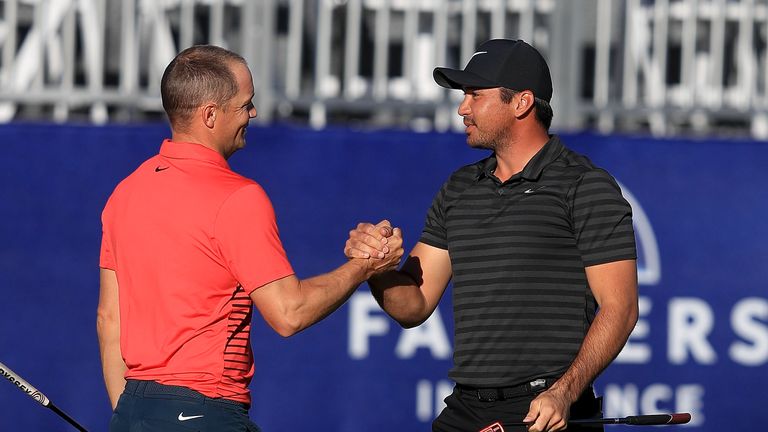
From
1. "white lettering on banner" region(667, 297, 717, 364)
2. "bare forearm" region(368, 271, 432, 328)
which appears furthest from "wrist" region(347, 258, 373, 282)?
"white lettering on banner" region(667, 297, 717, 364)

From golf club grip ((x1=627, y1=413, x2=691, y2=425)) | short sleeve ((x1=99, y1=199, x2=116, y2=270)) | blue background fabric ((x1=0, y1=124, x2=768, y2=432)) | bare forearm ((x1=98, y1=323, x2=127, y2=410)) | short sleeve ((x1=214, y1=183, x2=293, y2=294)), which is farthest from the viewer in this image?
blue background fabric ((x1=0, y1=124, x2=768, y2=432))

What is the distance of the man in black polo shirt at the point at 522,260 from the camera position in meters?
4.20

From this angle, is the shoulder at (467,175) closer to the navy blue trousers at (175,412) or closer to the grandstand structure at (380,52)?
the navy blue trousers at (175,412)

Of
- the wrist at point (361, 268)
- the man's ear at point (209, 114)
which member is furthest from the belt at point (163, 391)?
the man's ear at point (209, 114)

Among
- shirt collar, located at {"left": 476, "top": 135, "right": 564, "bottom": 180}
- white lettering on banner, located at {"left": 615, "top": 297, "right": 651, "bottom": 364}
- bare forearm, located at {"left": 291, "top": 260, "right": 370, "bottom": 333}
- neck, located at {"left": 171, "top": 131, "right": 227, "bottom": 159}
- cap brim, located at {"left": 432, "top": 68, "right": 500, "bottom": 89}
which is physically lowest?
white lettering on banner, located at {"left": 615, "top": 297, "right": 651, "bottom": 364}

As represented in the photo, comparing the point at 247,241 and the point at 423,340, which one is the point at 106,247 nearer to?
the point at 247,241

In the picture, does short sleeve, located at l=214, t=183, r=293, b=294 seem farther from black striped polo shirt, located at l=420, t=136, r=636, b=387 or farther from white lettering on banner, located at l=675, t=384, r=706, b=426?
white lettering on banner, located at l=675, t=384, r=706, b=426

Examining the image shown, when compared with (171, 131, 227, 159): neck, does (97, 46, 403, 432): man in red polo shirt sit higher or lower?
lower

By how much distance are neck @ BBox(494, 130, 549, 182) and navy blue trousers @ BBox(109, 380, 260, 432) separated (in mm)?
1248

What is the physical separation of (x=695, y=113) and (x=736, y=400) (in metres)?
1.69

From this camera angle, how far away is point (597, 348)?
4.11 meters

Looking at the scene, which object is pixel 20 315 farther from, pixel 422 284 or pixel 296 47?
pixel 422 284

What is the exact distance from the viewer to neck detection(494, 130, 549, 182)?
4.54 m

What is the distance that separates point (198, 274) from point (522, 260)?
42.5 inches
